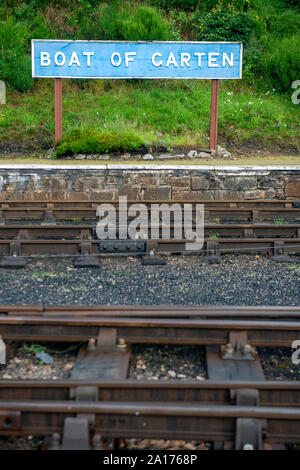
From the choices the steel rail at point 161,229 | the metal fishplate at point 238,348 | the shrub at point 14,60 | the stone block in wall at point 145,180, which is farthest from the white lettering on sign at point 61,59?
the metal fishplate at point 238,348

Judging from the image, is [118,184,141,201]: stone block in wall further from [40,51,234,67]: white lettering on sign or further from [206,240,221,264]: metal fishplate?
[206,240,221,264]: metal fishplate

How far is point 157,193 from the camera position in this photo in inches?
415

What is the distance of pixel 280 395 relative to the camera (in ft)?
11.3

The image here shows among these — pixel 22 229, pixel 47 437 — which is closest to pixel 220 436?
pixel 47 437

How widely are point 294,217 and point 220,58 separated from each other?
5257 mm

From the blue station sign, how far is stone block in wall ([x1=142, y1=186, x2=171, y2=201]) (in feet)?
11.3

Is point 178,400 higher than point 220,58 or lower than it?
lower

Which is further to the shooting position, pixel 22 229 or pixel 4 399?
pixel 22 229

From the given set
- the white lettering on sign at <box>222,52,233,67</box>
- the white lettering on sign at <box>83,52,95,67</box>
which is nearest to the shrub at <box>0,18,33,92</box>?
the white lettering on sign at <box>83,52,95,67</box>

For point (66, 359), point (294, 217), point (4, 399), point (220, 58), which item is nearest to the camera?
point (4, 399)

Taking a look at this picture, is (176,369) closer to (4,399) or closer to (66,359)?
(66,359)

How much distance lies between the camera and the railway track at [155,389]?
3.13 m
